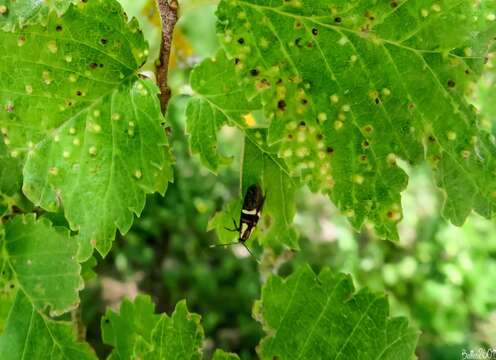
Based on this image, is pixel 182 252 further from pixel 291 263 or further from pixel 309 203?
pixel 309 203

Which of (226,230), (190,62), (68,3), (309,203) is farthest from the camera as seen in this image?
(309,203)

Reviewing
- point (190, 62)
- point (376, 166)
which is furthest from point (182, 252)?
point (376, 166)

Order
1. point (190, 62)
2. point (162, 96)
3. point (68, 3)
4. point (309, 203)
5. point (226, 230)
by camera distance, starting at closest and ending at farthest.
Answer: point (68, 3) < point (162, 96) < point (226, 230) < point (190, 62) < point (309, 203)

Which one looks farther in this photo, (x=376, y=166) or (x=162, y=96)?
(x=162, y=96)

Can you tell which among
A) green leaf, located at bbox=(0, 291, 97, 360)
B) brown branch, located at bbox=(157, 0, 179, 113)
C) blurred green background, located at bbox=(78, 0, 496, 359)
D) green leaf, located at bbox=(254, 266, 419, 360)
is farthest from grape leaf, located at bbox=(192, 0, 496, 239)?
blurred green background, located at bbox=(78, 0, 496, 359)

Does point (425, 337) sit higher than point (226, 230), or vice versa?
point (226, 230)

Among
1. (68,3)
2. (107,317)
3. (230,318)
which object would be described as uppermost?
(68,3)

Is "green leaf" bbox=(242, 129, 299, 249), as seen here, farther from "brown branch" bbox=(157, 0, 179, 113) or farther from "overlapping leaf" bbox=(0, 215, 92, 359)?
"overlapping leaf" bbox=(0, 215, 92, 359)
